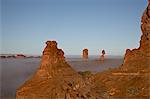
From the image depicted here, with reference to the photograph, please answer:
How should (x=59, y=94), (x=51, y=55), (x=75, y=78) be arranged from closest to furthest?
(x=59, y=94), (x=75, y=78), (x=51, y=55)

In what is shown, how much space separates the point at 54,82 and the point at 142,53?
56.4 meters

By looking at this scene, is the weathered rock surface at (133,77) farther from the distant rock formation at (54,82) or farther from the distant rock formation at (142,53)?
the distant rock formation at (54,82)

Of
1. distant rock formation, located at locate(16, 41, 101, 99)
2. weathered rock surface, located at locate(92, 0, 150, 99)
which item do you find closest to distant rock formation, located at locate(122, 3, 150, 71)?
weathered rock surface, located at locate(92, 0, 150, 99)

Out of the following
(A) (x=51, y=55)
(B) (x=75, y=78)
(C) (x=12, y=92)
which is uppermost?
(A) (x=51, y=55)

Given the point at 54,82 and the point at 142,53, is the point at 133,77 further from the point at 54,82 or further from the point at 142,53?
the point at 54,82

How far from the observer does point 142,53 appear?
12019 cm

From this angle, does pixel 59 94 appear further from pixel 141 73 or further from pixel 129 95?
pixel 141 73

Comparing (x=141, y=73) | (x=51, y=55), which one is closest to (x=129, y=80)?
(x=141, y=73)

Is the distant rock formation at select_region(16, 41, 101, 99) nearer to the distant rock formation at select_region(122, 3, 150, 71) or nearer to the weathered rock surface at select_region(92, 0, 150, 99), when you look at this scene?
the weathered rock surface at select_region(92, 0, 150, 99)

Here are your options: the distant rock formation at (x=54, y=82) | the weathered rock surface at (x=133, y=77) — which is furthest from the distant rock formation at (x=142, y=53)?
the distant rock formation at (x=54, y=82)

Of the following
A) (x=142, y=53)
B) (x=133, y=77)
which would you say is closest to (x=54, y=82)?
(x=133, y=77)

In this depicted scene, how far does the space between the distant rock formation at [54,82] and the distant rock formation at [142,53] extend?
4141 cm

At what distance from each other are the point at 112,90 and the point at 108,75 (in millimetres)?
22520

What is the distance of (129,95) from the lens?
335 feet
